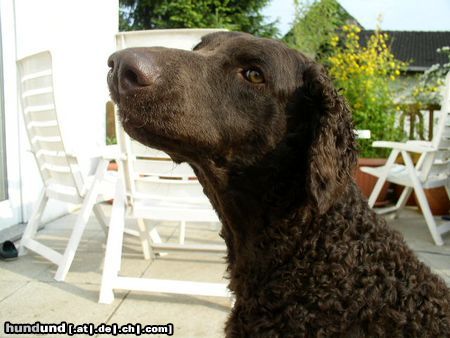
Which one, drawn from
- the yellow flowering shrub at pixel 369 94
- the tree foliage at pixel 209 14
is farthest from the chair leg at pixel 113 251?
the tree foliage at pixel 209 14

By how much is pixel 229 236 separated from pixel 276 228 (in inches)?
11.8

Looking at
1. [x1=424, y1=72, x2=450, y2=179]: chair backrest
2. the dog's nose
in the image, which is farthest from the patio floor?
the dog's nose

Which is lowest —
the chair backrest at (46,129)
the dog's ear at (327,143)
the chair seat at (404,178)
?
the chair seat at (404,178)

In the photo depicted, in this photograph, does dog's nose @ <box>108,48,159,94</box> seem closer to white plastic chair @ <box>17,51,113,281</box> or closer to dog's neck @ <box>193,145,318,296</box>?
dog's neck @ <box>193,145,318,296</box>

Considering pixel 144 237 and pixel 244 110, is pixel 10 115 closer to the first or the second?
pixel 144 237

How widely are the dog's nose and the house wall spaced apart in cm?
228

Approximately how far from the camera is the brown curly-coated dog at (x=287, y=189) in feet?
4.93

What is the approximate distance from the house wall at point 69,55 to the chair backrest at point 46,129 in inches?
5.5

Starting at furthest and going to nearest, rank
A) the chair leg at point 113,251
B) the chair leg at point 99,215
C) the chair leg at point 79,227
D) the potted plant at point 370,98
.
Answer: the potted plant at point 370,98
the chair leg at point 99,215
the chair leg at point 79,227
the chair leg at point 113,251

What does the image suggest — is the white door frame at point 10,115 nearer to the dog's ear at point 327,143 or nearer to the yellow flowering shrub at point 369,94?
the dog's ear at point 327,143

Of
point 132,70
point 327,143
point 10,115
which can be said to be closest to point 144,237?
point 10,115

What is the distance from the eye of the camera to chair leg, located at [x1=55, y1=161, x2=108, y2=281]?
338 cm

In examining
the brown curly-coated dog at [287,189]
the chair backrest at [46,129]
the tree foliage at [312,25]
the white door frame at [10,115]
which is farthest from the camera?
the tree foliage at [312,25]

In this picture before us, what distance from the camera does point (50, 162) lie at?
12.9 feet
